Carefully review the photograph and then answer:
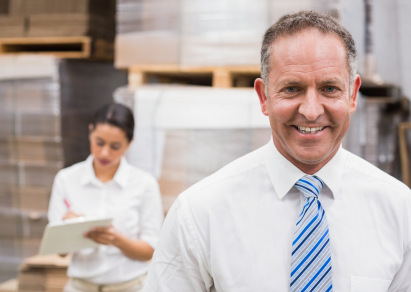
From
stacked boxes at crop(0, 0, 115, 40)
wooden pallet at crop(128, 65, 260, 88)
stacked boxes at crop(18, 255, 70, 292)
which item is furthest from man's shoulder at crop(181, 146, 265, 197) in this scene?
stacked boxes at crop(0, 0, 115, 40)

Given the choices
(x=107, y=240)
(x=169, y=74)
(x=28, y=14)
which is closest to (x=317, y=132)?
(x=107, y=240)

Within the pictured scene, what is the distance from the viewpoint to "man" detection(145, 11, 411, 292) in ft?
4.59

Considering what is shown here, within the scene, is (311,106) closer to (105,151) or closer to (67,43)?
(105,151)

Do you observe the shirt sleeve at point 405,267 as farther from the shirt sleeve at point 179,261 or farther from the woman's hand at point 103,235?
the woman's hand at point 103,235

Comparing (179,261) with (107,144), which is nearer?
(179,261)

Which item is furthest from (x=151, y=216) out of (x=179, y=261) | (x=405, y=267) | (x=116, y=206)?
(x=405, y=267)

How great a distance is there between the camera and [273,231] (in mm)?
1489

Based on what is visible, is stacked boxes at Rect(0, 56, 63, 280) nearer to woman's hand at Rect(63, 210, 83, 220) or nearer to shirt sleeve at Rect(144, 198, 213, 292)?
woman's hand at Rect(63, 210, 83, 220)

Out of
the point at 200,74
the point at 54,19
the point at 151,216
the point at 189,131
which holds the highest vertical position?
the point at 54,19

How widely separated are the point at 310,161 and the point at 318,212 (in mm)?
149

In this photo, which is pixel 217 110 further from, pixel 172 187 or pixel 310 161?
pixel 310 161

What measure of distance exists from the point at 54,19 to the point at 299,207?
3.44 meters

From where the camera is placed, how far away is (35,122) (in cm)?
411

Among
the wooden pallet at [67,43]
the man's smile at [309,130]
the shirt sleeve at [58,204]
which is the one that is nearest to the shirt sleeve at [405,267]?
the man's smile at [309,130]
